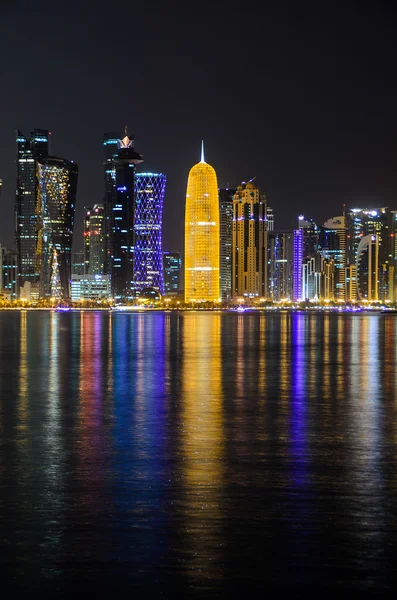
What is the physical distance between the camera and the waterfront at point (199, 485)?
1280 cm

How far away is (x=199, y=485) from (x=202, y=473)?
1.28 m

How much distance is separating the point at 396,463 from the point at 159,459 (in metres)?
6.26

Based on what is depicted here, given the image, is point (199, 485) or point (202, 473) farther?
point (202, 473)

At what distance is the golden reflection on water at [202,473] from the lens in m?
13.3

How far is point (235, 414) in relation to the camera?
29953 millimetres

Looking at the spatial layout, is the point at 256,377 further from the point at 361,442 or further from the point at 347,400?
the point at 361,442

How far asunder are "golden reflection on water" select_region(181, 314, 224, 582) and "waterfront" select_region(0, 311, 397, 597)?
0.05 m

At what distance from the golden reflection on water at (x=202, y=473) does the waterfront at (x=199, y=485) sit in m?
0.05

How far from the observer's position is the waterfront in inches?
504

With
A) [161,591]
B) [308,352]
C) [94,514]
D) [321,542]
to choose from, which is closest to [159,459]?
[94,514]

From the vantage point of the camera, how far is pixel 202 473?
19.4m

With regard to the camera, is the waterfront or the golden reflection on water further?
the golden reflection on water

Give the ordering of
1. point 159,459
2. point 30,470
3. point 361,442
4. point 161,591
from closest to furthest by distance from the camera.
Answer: point 161,591, point 30,470, point 159,459, point 361,442

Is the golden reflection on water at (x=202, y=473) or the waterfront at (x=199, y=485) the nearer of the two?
the waterfront at (x=199, y=485)
